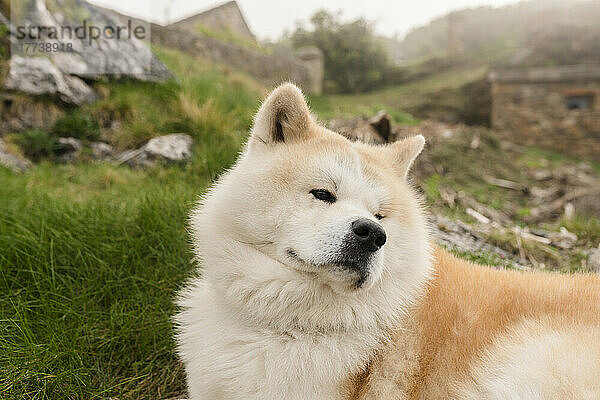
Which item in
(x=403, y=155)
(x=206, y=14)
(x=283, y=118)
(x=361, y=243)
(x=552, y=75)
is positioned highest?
(x=206, y=14)

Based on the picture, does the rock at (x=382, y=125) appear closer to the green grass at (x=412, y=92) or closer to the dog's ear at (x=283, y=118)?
the dog's ear at (x=283, y=118)

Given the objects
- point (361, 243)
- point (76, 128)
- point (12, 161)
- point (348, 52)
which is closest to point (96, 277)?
point (361, 243)

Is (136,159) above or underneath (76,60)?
underneath

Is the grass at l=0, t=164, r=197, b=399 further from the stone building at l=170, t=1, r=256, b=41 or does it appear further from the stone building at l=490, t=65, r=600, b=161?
the stone building at l=170, t=1, r=256, b=41

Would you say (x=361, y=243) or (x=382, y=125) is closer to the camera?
(x=361, y=243)

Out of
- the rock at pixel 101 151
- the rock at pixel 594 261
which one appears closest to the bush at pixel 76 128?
the rock at pixel 101 151

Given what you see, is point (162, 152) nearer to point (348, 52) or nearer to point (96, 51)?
point (96, 51)

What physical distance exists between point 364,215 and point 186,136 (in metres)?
4.73

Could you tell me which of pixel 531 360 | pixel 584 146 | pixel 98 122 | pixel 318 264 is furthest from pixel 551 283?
pixel 584 146

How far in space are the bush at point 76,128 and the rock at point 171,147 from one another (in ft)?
3.68

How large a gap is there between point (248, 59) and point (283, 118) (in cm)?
1282

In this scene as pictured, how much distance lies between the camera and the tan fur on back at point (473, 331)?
178 centimetres

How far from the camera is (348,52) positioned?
22328 millimetres

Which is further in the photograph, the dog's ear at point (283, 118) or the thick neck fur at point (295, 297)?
the dog's ear at point (283, 118)
